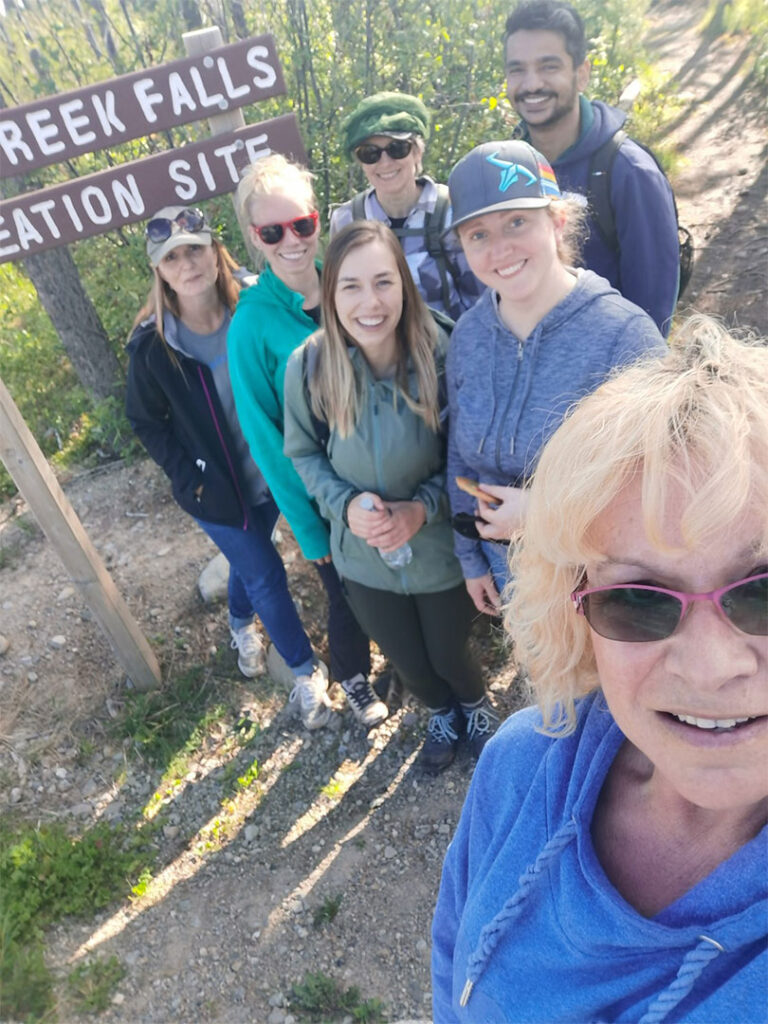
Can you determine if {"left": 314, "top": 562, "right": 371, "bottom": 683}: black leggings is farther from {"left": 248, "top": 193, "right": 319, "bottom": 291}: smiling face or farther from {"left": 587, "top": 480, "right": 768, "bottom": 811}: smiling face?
{"left": 587, "top": 480, "right": 768, "bottom": 811}: smiling face

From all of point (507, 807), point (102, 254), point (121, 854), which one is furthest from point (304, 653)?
point (102, 254)

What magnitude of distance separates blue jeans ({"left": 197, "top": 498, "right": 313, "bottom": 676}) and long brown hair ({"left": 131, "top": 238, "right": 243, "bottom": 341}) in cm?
93

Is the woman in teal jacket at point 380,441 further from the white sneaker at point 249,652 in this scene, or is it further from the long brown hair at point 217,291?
the white sneaker at point 249,652

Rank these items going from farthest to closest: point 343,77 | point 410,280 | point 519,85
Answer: point 343,77 < point 519,85 < point 410,280

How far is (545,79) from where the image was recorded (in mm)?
3008

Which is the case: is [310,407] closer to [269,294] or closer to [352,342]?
[352,342]

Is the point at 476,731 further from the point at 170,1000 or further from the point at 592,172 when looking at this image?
the point at 592,172

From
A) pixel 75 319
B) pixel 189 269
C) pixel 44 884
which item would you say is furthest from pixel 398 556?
pixel 75 319

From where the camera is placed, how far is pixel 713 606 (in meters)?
1.05

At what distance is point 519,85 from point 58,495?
275cm

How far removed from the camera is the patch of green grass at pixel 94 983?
282 cm

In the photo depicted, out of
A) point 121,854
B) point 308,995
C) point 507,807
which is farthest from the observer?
point 121,854

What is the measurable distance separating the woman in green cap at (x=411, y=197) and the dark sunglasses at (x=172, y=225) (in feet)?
1.90

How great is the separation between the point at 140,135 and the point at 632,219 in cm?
200
